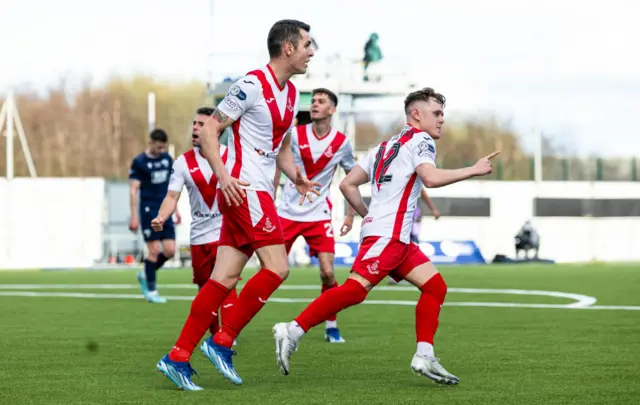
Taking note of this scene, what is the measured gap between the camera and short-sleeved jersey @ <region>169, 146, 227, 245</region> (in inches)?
425

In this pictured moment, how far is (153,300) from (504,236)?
104 ft

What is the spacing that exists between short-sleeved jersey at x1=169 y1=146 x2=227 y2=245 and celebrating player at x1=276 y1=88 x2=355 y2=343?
84cm

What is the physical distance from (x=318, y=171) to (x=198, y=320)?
412 centimetres

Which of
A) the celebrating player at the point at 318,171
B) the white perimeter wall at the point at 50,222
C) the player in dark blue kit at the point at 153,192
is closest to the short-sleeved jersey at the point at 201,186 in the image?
the celebrating player at the point at 318,171

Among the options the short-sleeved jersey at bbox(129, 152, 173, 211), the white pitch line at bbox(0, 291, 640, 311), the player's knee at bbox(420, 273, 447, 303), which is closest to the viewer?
the player's knee at bbox(420, 273, 447, 303)

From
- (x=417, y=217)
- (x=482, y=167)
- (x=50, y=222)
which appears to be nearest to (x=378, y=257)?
(x=482, y=167)

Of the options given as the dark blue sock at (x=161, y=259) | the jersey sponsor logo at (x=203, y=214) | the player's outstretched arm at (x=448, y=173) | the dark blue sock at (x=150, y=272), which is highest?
the player's outstretched arm at (x=448, y=173)

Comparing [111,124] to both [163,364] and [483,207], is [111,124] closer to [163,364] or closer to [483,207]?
[483,207]

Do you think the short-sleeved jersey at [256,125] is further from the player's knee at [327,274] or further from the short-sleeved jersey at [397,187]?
the player's knee at [327,274]

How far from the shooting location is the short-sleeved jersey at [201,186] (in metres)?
10.8

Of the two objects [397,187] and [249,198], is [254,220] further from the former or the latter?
[397,187]

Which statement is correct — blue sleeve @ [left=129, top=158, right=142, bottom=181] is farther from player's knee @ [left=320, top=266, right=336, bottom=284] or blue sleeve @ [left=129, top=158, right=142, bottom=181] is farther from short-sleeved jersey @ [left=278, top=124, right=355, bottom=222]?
player's knee @ [left=320, top=266, right=336, bottom=284]

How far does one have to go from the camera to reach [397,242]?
26.2 ft

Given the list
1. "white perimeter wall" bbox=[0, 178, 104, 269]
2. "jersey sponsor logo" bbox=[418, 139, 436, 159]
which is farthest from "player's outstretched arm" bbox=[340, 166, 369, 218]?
"white perimeter wall" bbox=[0, 178, 104, 269]
